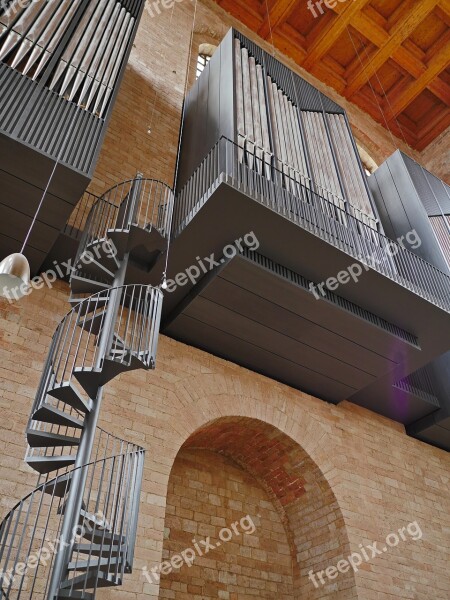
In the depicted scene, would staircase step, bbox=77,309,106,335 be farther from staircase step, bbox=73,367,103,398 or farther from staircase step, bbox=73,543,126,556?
staircase step, bbox=73,543,126,556

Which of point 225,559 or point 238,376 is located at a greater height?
point 238,376

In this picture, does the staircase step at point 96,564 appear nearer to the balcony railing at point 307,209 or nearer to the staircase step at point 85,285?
the staircase step at point 85,285

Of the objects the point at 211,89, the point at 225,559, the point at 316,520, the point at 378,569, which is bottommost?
the point at 225,559

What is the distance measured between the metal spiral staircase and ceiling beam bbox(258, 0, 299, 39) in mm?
10760

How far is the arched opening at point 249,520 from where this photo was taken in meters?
8.67

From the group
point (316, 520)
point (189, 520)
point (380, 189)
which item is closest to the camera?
point (189, 520)

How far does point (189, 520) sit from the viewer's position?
891cm

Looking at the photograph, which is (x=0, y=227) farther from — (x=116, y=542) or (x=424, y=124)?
(x=424, y=124)

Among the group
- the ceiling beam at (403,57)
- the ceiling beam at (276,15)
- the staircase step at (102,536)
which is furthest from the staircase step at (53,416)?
the ceiling beam at (403,57)

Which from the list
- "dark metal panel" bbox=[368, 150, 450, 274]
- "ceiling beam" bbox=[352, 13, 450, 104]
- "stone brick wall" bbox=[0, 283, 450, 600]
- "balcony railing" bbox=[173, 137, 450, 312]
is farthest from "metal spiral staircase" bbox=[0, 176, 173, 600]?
"ceiling beam" bbox=[352, 13, 450, 104]

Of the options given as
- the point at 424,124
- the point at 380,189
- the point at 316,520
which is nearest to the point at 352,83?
the point at 424,124

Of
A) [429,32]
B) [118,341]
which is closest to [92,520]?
[118,341]

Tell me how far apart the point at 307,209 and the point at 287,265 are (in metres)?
0.99

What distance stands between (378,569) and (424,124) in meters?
14.9
